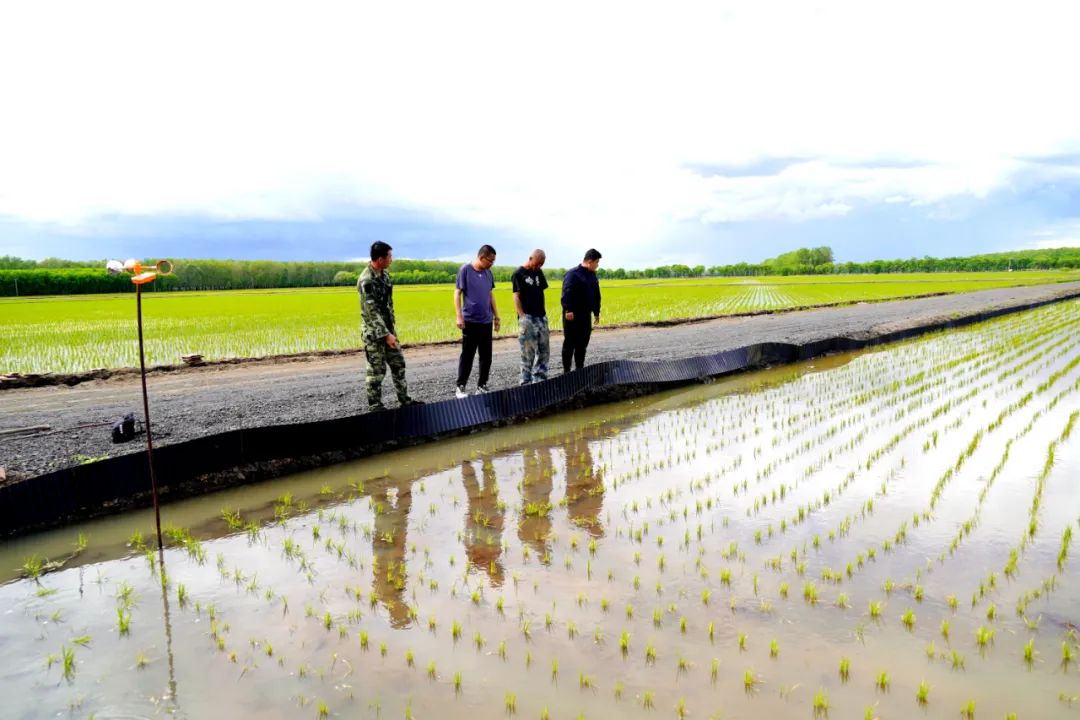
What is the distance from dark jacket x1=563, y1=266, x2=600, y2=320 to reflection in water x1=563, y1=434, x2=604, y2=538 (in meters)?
2.02

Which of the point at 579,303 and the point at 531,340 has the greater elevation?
the point at 579,303

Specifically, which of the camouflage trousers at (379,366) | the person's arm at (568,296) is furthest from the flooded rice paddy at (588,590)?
the person's arm at (568,296)

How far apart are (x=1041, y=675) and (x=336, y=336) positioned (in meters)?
15.3

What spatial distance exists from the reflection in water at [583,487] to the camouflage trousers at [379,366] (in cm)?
170

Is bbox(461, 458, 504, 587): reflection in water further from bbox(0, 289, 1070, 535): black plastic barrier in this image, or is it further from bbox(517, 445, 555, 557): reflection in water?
bbox(0, 289, 1070, 535): black plastic barrier

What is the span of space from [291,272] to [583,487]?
7903 cm

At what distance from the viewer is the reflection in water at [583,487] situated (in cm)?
466

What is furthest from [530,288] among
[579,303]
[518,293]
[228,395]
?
[228,395]

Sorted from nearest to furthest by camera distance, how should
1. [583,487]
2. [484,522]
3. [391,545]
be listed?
[391,545] < [484,522] < [583,487]

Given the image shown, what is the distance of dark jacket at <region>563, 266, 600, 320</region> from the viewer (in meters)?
8.36

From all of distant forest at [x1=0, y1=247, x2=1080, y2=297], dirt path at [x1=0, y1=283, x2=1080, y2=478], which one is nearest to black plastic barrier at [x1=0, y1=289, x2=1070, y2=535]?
dirt path at [x1=0, y1=283, x2=1080, y2=478]

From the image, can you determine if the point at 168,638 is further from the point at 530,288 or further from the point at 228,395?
the point at 228,395

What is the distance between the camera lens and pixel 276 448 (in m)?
5.95

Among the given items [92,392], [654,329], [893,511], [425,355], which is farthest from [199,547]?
[654,329]
